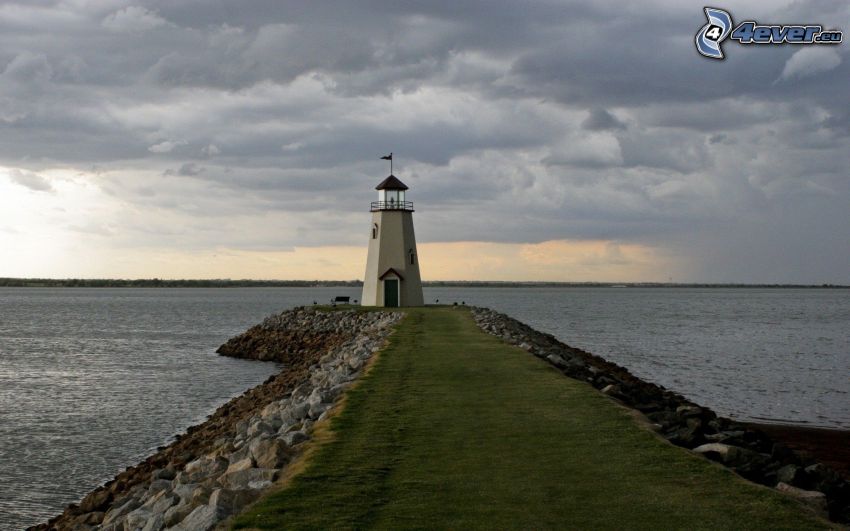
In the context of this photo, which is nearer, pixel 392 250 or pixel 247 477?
pixel 247 477

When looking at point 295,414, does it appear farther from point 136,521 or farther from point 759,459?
point 759,459

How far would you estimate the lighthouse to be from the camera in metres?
44.9

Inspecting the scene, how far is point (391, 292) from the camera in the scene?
149 feet

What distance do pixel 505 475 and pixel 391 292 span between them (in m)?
36.8

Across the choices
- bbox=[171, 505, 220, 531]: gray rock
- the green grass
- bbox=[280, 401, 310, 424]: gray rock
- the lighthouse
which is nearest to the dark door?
the lighthouse

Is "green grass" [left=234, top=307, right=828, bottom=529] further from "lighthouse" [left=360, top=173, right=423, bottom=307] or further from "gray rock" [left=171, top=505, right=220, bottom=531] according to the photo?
"lighthouse" [left=360, top=173, right=423, bottom=307]

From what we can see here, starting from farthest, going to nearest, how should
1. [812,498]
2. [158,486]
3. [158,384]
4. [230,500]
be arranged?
[158,384] < [158,486] < [812,498] < [230,500]

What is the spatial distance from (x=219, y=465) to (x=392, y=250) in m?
34.0

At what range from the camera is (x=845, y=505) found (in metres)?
9.05

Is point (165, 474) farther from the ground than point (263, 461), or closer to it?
closer to it

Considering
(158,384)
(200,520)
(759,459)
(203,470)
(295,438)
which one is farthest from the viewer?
(158,384)

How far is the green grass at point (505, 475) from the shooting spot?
24.0 feet

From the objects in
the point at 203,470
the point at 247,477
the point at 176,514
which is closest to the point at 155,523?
the point at 176,514

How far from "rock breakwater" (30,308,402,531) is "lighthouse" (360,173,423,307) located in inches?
739
